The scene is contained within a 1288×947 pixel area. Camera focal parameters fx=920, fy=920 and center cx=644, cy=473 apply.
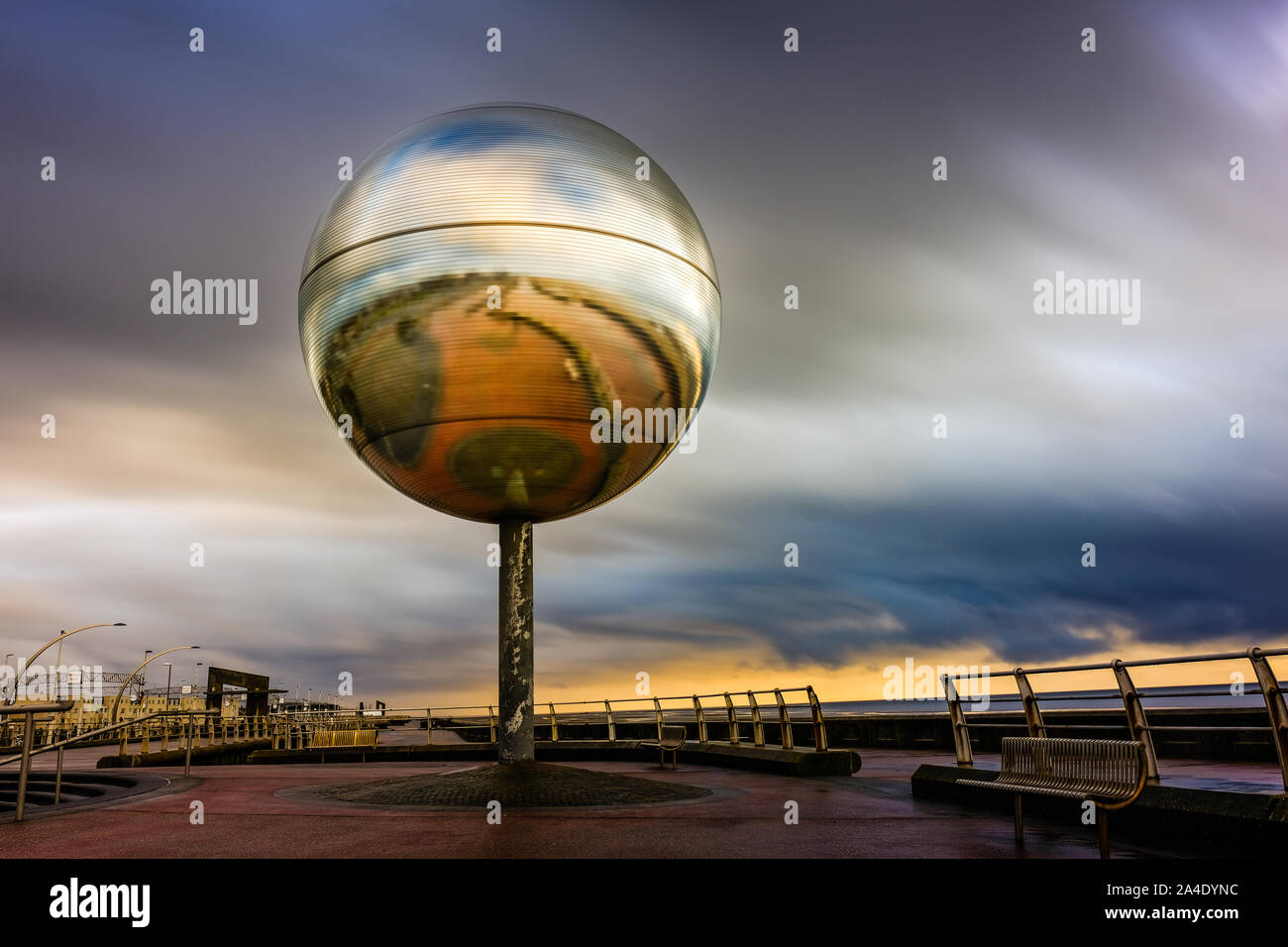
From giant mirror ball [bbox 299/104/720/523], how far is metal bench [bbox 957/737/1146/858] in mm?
5379

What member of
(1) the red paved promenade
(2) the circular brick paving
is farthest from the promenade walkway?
(2) the circular brick paving

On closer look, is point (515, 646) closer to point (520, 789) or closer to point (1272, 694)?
point (520, 789)

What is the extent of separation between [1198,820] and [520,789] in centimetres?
688

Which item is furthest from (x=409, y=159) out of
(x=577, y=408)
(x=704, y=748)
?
(x=704, y=748)

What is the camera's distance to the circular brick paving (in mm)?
10586

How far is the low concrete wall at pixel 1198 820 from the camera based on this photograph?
644cm

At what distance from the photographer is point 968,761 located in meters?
10.8

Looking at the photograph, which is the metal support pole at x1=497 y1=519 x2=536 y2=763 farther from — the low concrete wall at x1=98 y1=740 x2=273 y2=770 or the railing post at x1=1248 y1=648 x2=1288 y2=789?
the low concrete wall at x1=98 y1=740 x2=273 y2=770

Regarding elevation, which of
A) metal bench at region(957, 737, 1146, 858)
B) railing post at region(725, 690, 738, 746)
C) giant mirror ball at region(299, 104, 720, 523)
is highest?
giant mirror ball at region(299, 104, 720, 523)
